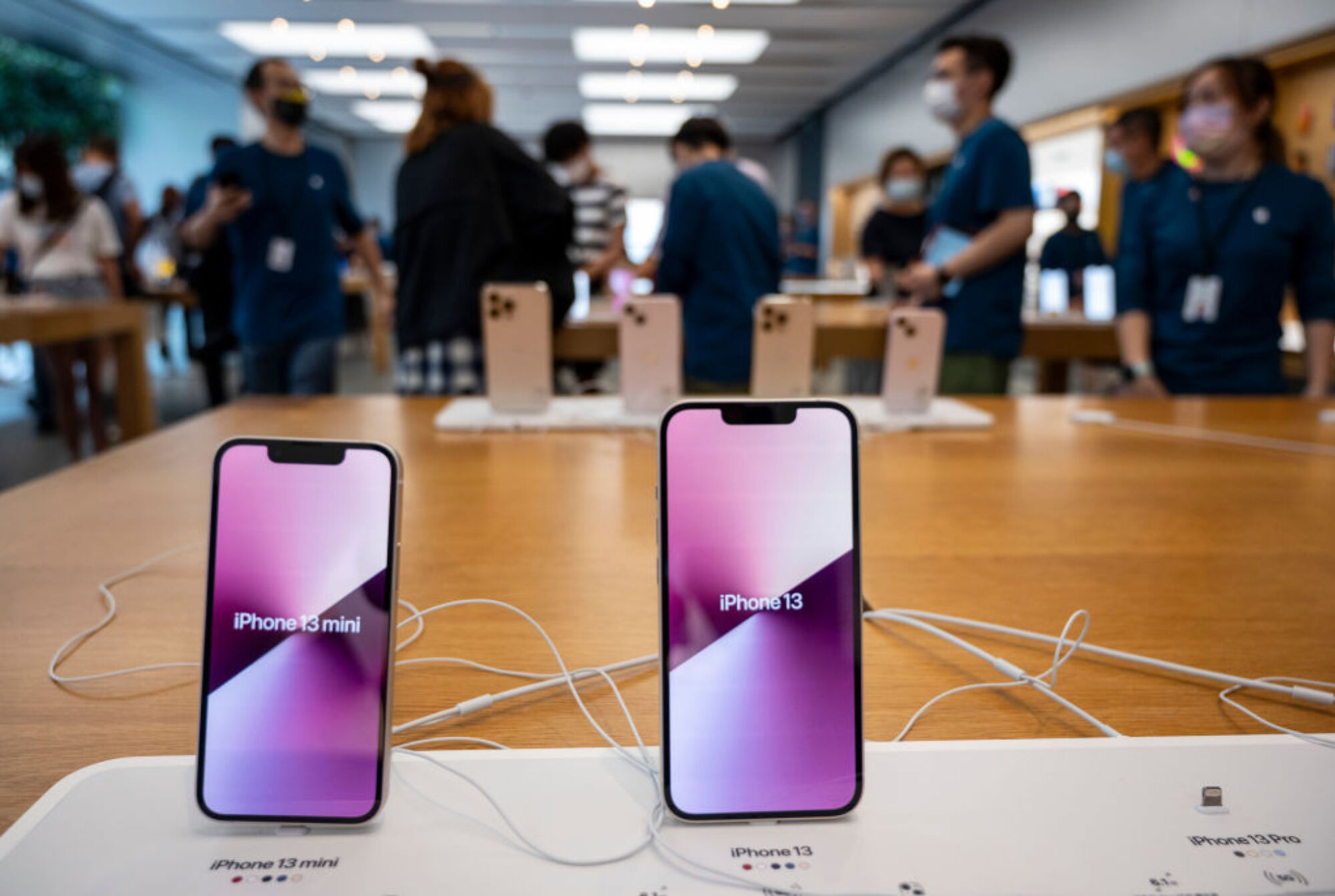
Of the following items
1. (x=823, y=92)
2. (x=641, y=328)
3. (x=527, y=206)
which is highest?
(x=823, y=92)

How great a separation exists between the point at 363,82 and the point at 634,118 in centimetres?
465

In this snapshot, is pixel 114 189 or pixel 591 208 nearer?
pixel 591 208

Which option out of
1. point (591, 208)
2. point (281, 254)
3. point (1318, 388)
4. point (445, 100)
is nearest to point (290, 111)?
point (281, 254)

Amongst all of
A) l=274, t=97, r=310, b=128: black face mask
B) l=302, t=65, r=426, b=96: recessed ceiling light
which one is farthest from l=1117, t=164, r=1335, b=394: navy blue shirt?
l=302, t=65, r=426, b=96: recessed ceiling light

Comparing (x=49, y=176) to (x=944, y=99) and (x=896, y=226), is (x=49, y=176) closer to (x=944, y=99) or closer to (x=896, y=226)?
(x=944, y=99)

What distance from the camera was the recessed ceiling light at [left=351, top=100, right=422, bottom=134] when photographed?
10695 millimetres

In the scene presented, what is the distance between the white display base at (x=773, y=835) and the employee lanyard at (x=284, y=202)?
227 cm

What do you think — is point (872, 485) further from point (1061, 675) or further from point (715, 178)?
point (715, 178)

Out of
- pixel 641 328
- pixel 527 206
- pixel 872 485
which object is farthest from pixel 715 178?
pixel 872 485

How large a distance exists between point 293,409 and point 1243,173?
198 centimetres

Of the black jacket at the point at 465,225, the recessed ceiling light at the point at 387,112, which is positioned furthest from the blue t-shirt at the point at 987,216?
the recessed ceiling light at the point at 387,112

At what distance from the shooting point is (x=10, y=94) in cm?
699

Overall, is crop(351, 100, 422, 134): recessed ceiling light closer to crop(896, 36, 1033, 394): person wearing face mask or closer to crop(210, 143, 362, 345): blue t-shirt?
crop(210, 143, 362, 345): blue t-shirt

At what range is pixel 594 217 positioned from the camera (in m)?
3.51
